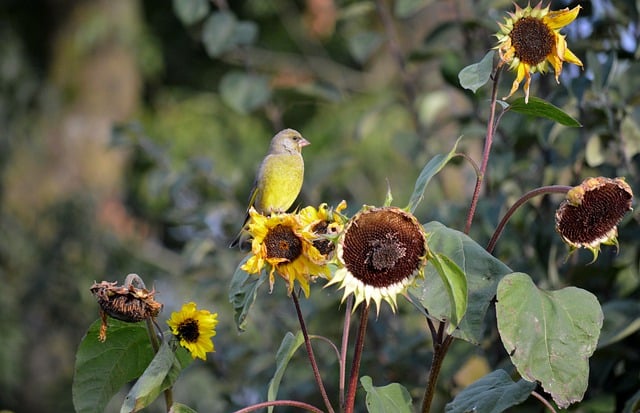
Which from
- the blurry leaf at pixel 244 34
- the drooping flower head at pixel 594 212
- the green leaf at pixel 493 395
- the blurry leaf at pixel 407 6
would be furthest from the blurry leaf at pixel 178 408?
the blurry leaf at pixel 244 34

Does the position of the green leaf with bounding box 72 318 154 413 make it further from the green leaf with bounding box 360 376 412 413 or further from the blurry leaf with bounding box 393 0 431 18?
the blurry leaf with bounding box 393 0 431 18

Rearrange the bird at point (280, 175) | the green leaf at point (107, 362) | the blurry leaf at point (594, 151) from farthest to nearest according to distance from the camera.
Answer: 1. the bird at point (280, 175)
2. the blurry leaf at point (594, 151)
3. the green leaf at point (107, 362)

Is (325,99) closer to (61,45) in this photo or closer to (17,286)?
(17,286)

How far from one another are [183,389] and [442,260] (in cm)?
337

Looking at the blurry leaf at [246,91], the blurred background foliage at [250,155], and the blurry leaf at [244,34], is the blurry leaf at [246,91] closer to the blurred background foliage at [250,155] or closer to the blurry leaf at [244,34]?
the blurred background foliage at [250,155]

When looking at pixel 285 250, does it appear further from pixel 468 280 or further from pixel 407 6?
pixel 407 6

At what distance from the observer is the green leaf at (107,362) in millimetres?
1361

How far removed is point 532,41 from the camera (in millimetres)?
1249

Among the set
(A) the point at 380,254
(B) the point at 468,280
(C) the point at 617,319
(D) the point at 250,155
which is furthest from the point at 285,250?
(D) the point at 250,155

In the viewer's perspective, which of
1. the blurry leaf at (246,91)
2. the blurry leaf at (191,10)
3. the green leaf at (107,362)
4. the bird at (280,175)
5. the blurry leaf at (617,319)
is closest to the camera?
the green leaf at (107,362)

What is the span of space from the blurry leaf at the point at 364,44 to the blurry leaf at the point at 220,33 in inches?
14.8

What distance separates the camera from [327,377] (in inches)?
87.8

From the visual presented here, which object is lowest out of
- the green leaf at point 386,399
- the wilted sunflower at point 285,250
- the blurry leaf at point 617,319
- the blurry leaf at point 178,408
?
the blurry leaf at point 617,319

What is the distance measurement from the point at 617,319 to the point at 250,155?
738 centimetres
